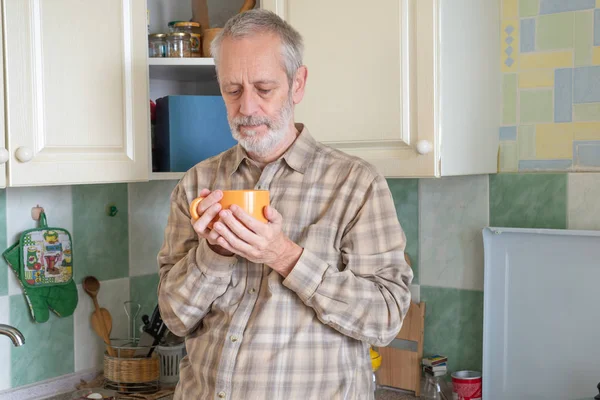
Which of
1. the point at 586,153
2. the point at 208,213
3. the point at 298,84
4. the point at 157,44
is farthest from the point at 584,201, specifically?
the point at 157,44

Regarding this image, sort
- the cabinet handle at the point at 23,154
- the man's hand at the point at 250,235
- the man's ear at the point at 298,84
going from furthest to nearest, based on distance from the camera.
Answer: the cabinet handle at the point at 23,154 → the man's ear at the point at 298,84 → the man's hand at the point at 250,235

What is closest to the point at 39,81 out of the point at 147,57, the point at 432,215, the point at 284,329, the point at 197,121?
the point at 147,57

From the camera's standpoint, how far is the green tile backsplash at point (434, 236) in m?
1.89

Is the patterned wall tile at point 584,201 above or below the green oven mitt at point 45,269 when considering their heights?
above

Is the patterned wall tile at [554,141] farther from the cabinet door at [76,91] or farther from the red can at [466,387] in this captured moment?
the cabinet door at [76,91]

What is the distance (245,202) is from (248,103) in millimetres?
253

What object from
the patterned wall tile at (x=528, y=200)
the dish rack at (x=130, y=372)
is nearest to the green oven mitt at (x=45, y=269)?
the dish rack at (x=130, y=372)

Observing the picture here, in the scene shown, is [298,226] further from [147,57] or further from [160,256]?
[147,57]

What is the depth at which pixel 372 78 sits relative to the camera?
1.74 metres

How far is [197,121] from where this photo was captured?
202 centimetres

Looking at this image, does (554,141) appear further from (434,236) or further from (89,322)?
(89,322)

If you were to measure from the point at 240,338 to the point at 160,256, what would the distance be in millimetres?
270

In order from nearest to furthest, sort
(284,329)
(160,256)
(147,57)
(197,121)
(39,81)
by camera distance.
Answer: (284,329)
(160,256)
(39,81)
(147,57)
(197,121)

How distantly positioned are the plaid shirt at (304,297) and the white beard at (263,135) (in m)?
0.05
